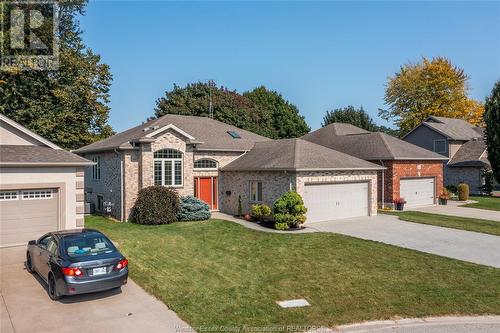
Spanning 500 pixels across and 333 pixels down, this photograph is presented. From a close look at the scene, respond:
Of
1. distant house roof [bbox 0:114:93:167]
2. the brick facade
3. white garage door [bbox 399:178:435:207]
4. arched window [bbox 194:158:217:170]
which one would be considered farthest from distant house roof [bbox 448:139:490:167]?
distant house roof [bbox 0:114:93:167]

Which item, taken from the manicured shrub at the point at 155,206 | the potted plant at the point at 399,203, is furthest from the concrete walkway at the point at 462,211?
the manicured shrub at the point at 155,206

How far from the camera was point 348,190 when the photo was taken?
22.7 meters

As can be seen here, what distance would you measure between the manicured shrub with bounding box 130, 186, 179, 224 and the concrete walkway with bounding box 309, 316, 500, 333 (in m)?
13.6

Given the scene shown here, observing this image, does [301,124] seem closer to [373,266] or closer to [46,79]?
[46,79]

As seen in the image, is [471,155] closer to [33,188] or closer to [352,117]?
[352,117]

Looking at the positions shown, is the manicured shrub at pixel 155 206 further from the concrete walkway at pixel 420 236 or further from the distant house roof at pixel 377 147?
the distant house roof at pixel 377 147

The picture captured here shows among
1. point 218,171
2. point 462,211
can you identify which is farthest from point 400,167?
point 218,171

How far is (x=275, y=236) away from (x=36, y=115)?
22.9 meters

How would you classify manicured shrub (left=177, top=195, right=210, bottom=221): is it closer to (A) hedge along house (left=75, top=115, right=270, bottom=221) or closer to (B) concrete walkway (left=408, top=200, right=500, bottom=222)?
(A) hedge along house (left=75, top=115, right=270, bottom=221)

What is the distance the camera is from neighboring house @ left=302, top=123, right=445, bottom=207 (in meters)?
26.9

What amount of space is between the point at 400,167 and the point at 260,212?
11.9 m

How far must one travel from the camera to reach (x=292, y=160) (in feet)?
69.3

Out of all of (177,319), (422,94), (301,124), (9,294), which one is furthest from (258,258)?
(422,94)

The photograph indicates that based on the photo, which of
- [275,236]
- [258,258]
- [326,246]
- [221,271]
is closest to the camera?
[221,271]
